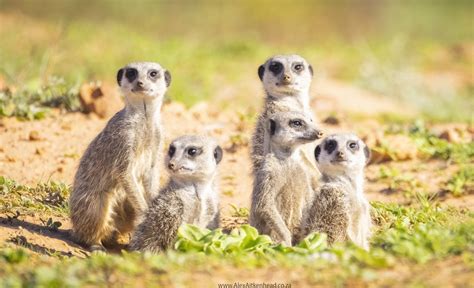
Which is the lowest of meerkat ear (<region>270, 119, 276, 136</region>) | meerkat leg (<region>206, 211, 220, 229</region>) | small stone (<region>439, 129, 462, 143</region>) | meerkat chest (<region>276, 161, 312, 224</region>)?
meerkat leg (<region>206, 211, 220, 229</region>)

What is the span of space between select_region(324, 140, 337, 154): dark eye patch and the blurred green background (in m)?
3.83

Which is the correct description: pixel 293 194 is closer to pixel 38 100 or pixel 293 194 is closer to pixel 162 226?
pixel 162 226

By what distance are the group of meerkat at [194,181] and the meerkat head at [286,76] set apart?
0.22 meters

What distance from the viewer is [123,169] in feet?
21.0

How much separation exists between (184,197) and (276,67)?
188 centimetres

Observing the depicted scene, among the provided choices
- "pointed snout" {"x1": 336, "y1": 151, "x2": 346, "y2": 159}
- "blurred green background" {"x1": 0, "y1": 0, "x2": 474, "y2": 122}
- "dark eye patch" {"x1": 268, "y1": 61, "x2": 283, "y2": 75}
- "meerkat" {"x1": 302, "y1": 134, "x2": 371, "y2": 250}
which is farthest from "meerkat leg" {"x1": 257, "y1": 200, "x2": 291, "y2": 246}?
"blurred green background" {"x1": 0, "y1": 0, "x2": 474, "y2": 122}

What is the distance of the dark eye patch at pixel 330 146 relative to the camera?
607cm

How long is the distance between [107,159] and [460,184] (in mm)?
3056

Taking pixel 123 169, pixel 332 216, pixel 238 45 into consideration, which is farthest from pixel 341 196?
pixel 238 45

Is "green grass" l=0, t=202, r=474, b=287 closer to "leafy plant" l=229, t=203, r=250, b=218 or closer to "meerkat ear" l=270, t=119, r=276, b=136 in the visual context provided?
"meerkat ear" l=270, t=119, r=276, b=136

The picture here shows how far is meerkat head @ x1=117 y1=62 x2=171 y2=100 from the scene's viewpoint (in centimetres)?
659

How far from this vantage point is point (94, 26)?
49.7 ft

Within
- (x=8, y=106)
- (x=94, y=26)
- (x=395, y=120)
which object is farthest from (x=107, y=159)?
(x=94, y=26)

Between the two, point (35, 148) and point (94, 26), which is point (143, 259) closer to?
point (35, 148)
